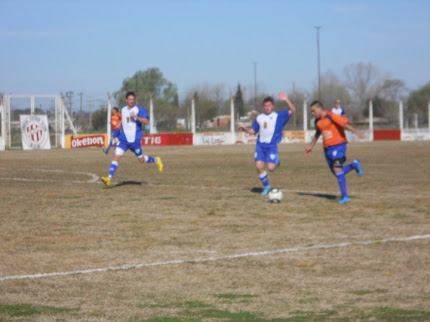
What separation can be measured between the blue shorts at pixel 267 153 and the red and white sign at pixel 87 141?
35.1m

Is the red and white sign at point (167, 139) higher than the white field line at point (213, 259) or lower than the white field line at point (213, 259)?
higher

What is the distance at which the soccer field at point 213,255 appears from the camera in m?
5.68

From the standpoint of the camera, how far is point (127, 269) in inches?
281

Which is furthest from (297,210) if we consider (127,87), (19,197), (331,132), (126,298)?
(127,87)

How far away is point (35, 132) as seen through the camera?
4722cm

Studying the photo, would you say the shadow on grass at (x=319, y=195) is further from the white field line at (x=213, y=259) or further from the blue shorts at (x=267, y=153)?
the white field line at (x=213, y=259)

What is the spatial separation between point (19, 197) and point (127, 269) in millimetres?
7357

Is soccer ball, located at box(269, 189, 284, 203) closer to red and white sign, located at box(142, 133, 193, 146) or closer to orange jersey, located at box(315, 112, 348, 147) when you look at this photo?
orange jersey, located at box(315, 112, 348, 147)

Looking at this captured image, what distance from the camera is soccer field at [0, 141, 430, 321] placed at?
18.6 ft

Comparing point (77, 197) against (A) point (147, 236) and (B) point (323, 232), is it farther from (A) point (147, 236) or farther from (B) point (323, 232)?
(B) point (323, 232)

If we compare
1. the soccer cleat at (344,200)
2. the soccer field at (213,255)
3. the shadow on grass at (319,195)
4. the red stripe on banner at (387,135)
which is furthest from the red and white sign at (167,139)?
the soccer cleat at (344,200)

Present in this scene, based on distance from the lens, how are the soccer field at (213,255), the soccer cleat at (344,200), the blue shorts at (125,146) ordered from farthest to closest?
the blue shorts at (125,146)
the soccer cleat at (344,200)
the soccer field at (213,255)

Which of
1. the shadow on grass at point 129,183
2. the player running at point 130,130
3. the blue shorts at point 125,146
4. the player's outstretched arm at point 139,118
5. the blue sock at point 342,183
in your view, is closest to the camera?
the blue sock at point 342,183

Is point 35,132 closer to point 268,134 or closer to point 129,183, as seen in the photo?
point 129,183
